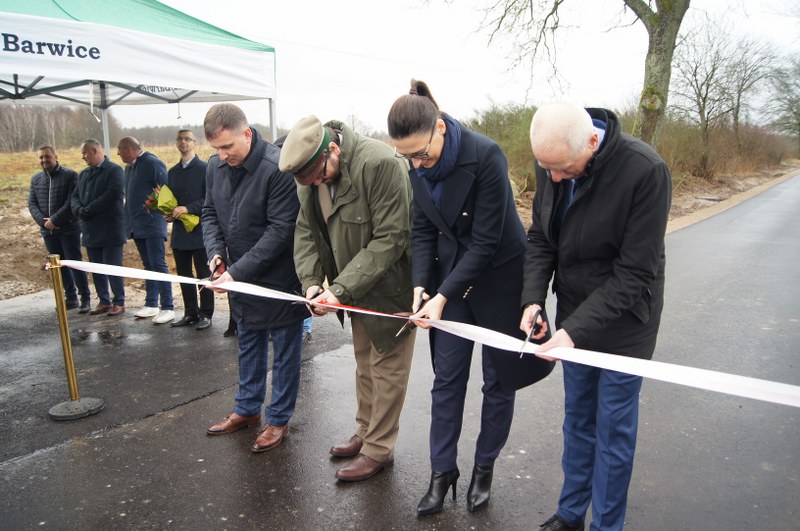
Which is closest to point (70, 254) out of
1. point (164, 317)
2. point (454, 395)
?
point (164, 317)

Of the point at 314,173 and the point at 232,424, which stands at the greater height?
the point at 314,173

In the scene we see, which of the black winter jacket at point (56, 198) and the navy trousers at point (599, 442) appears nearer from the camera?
the navy trousers at point (599, 442)

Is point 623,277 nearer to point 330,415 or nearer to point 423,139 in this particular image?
point 423,139

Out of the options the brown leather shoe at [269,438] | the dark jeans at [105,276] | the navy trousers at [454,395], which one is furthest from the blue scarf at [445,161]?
the dark jeans at [105,276]

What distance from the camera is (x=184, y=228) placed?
255 inches

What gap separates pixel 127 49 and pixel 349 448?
440cm

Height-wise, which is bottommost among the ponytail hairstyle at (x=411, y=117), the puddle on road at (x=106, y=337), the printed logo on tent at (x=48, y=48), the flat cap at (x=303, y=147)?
the puddle on road at (x=106, y=337)

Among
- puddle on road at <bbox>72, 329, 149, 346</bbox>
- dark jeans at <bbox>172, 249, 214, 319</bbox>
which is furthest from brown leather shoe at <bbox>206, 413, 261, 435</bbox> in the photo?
dark jeans at <bbox>172, 249, 214, 319</bbox>

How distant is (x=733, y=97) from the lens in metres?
34.5

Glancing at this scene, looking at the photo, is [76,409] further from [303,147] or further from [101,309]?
[101,309]

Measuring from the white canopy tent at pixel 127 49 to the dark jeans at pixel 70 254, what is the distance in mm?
2098

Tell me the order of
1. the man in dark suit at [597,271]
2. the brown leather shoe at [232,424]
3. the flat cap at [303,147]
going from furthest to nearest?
1. the brown leather shoe at [232,424]
2. the flat cap at [303,147]
3. the man in dark suit at [597,271]

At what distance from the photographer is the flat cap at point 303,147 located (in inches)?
115

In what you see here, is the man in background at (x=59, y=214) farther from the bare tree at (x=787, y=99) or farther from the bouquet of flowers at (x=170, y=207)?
the bare tree at (x=787, y=99)
